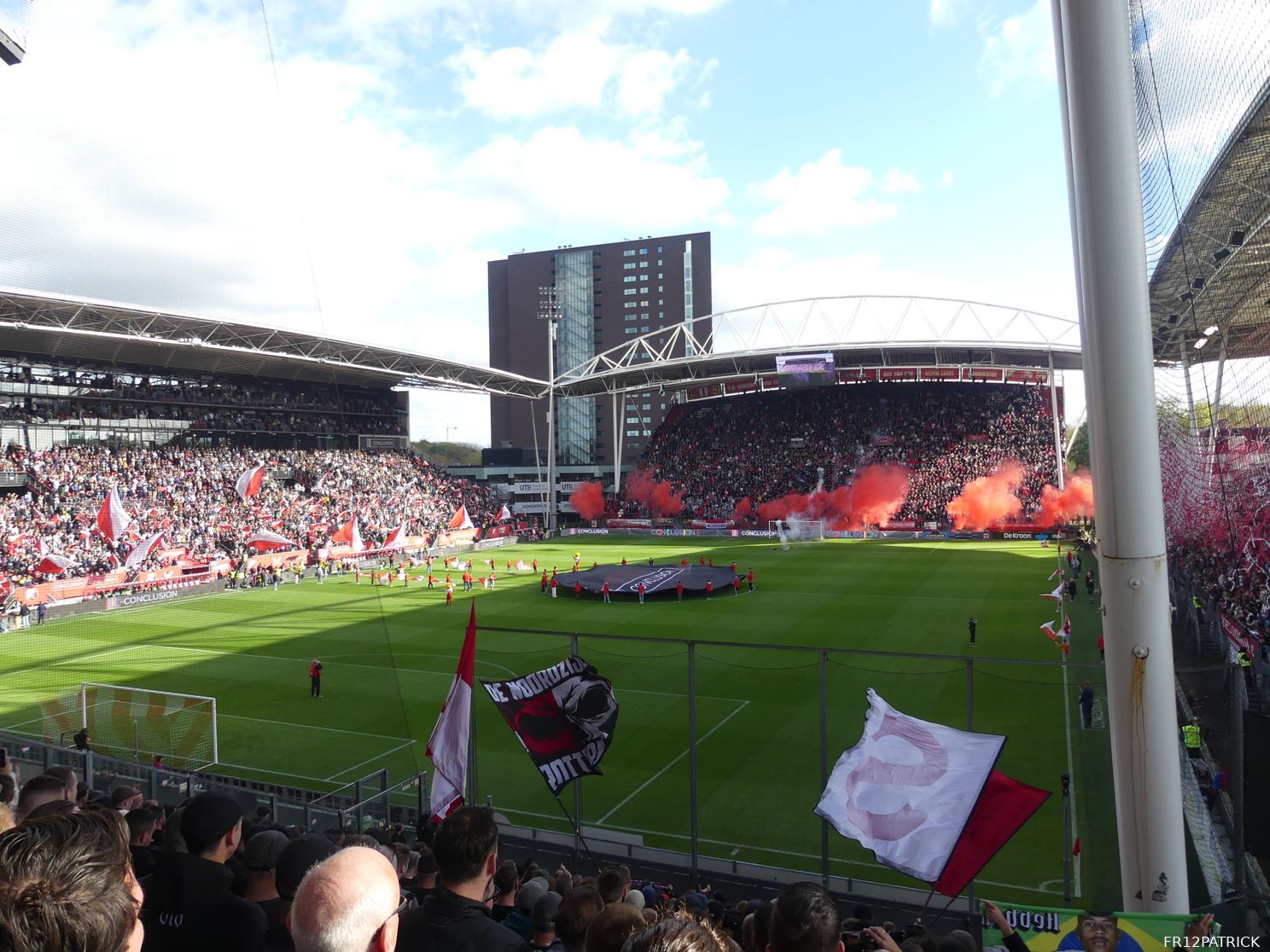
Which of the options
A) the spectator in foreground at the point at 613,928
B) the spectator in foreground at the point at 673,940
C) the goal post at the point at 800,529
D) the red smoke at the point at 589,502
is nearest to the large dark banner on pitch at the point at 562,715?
the spectator in foreground at the point at 613,928

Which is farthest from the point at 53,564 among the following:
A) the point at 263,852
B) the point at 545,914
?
the point at 545,914

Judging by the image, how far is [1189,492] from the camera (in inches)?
1068

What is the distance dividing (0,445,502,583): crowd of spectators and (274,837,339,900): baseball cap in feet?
121

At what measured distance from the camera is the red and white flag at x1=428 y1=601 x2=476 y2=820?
950 cm

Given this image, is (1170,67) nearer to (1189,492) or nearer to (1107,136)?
(1107,136)

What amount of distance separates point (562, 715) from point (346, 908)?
24.0 ft

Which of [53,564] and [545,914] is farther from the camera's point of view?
[53,564]

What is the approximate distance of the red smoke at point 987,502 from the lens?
5581 centimetres

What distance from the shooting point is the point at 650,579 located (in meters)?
35.2

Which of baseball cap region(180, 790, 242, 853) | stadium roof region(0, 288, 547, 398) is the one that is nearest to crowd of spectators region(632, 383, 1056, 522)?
stadium roof region(0, 288, 547, 398)

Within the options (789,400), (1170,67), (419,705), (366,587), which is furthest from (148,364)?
(1170,67)

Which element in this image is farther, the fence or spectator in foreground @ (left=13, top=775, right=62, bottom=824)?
the fence

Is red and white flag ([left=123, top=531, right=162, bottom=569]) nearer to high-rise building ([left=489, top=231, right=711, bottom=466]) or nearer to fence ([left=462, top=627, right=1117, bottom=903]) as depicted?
fence ([left=462, top=627, right=1117, bottom=903])

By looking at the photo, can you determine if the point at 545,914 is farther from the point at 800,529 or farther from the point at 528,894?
the point at 800,529
